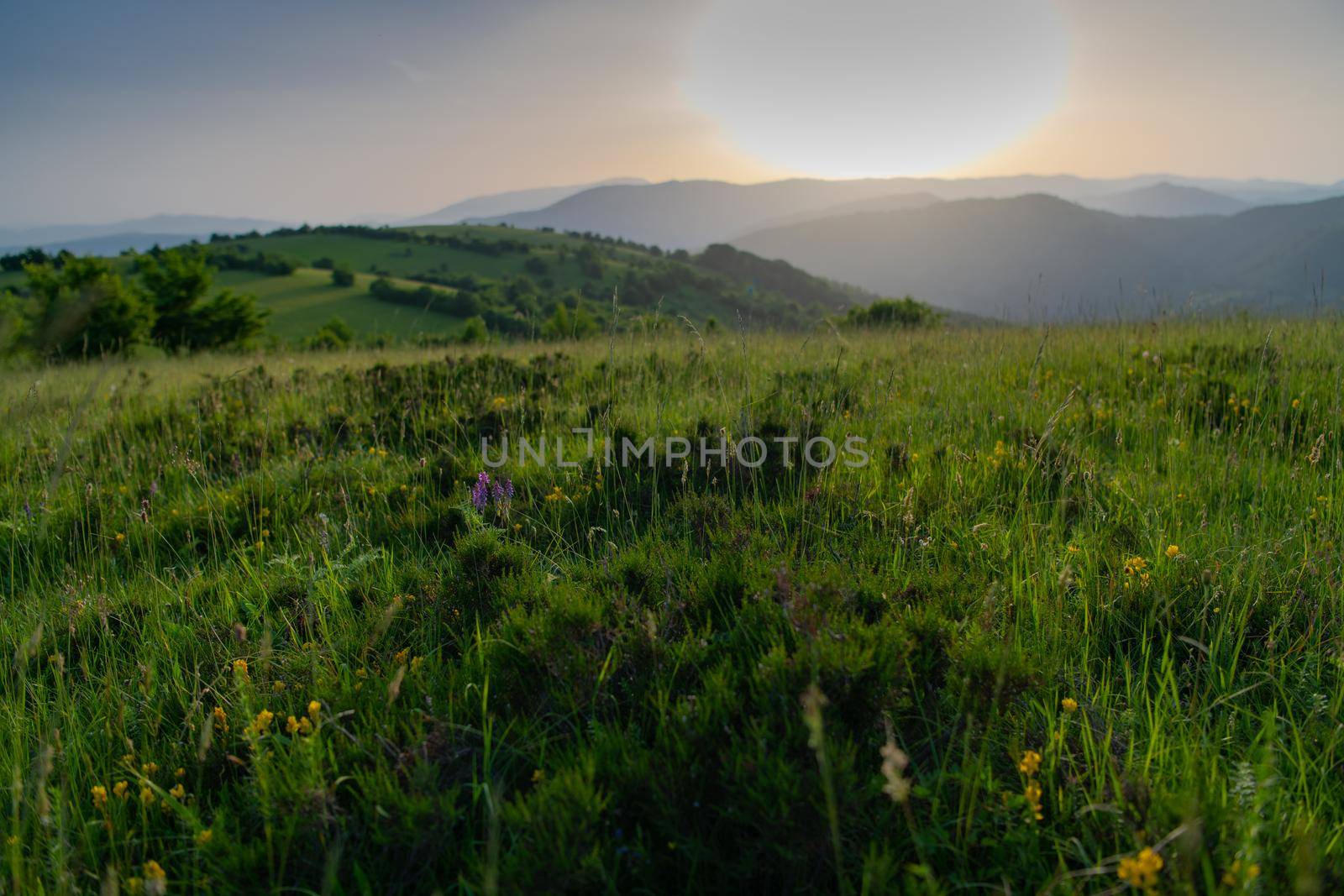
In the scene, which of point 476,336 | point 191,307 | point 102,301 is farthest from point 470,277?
point 476,336

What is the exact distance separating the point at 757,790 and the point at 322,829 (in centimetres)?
103

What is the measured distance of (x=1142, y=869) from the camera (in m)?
1.18

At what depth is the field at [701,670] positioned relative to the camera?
56.2 inches

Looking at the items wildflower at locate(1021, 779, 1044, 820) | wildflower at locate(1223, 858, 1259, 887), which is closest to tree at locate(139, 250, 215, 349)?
wildflower at locate(1021, 779, 1044, 820)

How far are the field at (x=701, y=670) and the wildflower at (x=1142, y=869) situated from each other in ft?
0.21

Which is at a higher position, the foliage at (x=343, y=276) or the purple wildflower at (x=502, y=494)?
the foliage at (x=343, y=276)

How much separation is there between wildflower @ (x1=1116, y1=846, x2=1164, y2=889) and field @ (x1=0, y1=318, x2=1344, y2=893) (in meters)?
0.06

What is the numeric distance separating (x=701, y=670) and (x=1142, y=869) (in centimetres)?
105

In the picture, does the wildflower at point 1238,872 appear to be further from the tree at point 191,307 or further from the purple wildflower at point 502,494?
the tree at point 191,307

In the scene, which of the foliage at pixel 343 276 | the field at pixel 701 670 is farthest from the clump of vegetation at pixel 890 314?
the foliage at pixel 343 276

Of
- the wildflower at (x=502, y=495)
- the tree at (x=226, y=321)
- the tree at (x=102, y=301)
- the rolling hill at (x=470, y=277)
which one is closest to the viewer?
the wildflower at (x=502, y=495)

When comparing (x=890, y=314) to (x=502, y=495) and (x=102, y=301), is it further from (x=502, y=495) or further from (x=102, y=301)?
(x=102, y=301)

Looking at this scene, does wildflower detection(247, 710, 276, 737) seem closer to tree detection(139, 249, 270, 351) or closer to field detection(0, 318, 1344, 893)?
field detection(0, 318, 1344, 893)

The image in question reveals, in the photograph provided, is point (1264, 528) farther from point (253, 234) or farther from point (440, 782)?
point (253, 234)
